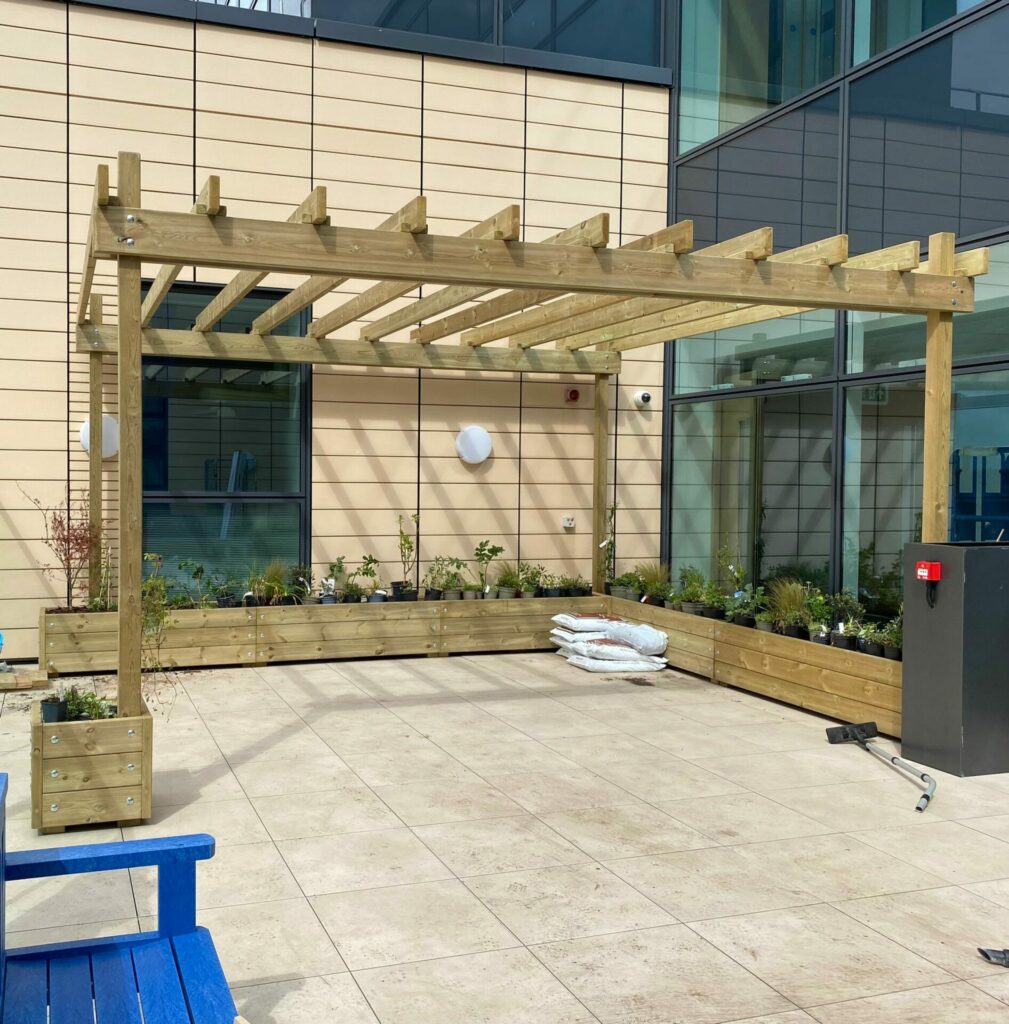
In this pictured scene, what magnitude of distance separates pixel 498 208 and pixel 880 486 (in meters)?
4.63

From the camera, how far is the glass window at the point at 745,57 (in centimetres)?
877

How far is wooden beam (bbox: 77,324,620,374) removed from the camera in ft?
29.0

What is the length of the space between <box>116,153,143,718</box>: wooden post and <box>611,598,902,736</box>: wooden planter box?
443cm

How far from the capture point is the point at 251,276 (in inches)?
258

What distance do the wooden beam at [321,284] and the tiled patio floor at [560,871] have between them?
107 inches

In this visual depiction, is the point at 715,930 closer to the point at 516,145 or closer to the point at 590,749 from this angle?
the point at 590,749

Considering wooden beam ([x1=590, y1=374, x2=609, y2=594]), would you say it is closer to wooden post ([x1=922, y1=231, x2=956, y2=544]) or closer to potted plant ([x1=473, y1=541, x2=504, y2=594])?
potted plant ([x1=473, y1=541, x2=504, y2=594])

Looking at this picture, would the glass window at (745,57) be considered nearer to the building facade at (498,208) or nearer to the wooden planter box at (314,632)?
the building facade at (498,208)

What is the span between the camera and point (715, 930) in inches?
160

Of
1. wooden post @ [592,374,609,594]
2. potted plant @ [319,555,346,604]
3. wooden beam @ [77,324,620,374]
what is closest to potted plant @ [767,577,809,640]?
wooden post @ [592,374,609,594]

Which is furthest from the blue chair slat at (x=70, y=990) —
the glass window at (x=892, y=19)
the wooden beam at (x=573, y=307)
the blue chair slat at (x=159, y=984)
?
the glass window at (x=892, y=19)

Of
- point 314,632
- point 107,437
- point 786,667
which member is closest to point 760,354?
point 786,667

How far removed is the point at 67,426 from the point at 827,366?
6.11m

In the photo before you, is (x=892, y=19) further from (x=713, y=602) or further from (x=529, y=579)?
(x=529, y=579)
